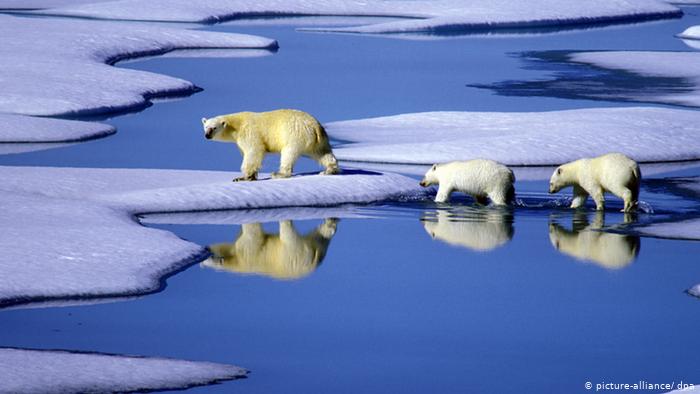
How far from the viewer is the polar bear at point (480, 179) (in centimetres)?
898

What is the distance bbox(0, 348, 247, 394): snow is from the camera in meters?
5.12

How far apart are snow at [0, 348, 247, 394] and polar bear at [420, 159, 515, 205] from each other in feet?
12.4

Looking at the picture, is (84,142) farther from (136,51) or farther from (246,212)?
(136,51)

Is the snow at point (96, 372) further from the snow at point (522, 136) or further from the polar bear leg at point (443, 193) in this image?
the snow at point (522, 136)

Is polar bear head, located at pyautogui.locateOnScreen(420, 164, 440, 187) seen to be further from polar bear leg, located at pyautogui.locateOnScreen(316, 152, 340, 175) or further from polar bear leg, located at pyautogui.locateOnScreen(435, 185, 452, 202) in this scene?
polar bear leg, located at pyautogui.locateOnScreen(316, 152, 340, 175)

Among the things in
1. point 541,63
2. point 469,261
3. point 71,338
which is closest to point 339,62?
point 541,63

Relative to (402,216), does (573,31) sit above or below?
above

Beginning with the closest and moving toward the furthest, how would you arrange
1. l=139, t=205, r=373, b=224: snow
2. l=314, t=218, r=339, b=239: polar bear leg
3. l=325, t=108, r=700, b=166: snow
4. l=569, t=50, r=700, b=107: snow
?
l=314, t=218, r=339, b=239: polar bear leg, l=139, t=205, r=373, b=224: snow, l=325, t=108, r=700, b=166: snow, l=569, t=50, r=700, b=107: snow

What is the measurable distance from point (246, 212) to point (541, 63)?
1098 centimetres

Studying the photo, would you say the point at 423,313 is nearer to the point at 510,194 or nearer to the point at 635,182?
the point at 510,194

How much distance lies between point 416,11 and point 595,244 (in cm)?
1880

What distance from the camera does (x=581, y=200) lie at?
930cm

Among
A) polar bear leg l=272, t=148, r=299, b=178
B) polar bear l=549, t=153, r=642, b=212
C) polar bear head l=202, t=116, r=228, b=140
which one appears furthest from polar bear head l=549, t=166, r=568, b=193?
polar bear head l=202, t=116, r=228, b=140

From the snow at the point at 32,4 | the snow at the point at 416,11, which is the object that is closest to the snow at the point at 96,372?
the snow at the point at 416,11
